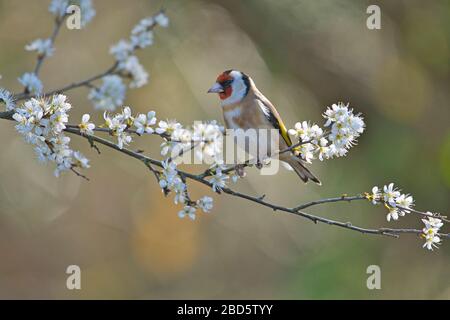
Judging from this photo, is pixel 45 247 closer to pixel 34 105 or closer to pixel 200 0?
pixel 200 0

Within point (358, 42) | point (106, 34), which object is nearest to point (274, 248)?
point (358, 42)

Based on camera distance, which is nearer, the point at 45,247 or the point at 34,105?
the point at 34,105

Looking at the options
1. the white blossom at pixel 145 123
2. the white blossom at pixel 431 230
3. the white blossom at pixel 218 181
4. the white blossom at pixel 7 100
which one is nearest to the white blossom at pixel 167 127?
the white blossom at pixel 145 123

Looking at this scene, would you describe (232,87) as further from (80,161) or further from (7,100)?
(7,100)

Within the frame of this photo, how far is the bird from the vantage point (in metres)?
2.88

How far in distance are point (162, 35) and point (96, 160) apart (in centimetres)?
119

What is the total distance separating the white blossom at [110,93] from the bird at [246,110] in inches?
14.1

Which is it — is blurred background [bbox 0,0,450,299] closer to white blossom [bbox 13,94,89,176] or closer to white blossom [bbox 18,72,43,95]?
white blossom [bbox 18,72,43,95]

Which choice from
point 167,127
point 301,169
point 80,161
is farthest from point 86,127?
point 301,169

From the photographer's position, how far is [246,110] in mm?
2889

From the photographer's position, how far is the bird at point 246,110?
2.88m

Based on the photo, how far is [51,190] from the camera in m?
5.79
